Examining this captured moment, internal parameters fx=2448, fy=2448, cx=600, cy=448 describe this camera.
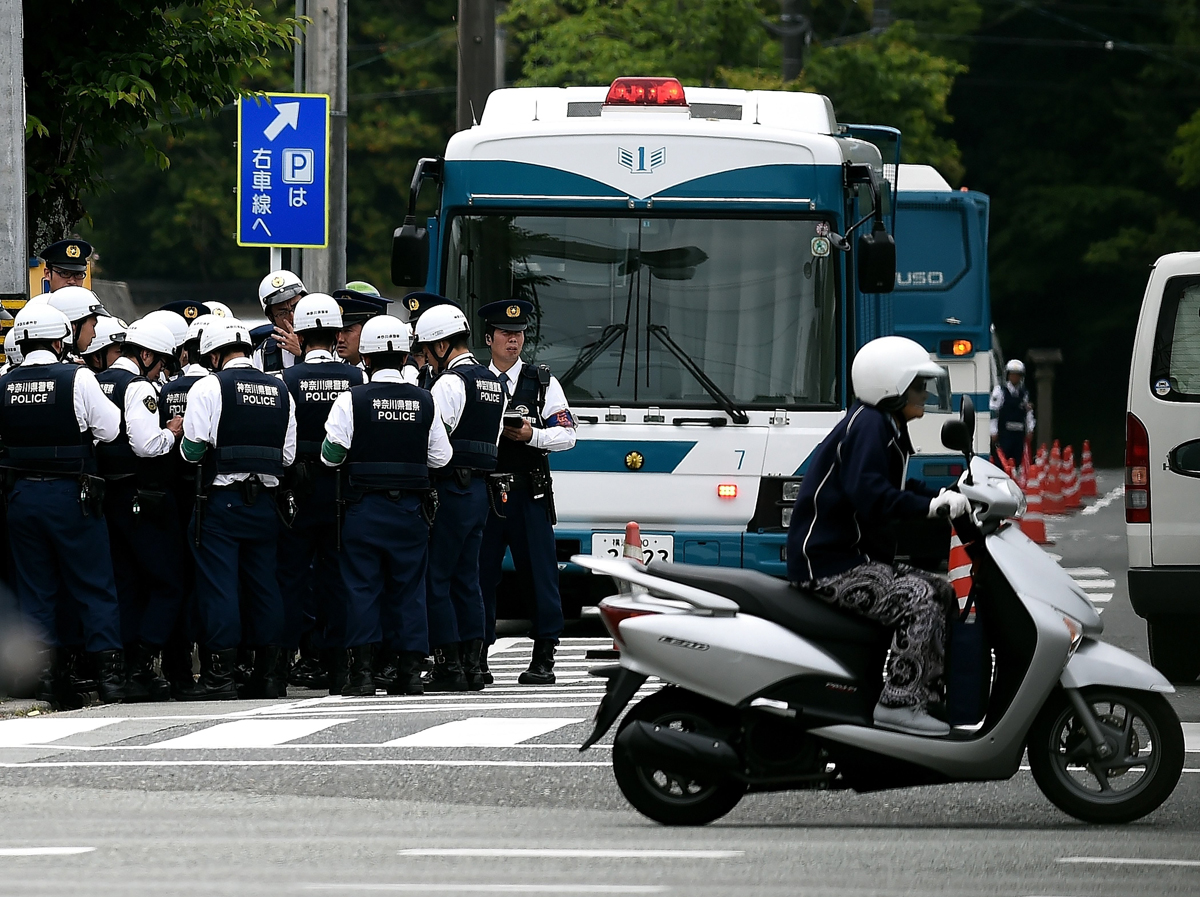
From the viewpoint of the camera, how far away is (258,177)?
1698cm

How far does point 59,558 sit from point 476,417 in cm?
216

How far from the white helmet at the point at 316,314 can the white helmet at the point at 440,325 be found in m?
0.43

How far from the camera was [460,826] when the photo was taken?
26.1ft

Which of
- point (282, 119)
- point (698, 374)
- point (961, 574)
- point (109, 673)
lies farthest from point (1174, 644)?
point (282, 119)

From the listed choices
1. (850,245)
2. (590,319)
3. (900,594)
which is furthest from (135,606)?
(900,594)

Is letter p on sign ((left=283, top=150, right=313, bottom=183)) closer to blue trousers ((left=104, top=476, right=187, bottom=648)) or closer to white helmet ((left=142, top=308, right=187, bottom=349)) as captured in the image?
white helmet ((left=142, top=308, right=187, bottom=349))

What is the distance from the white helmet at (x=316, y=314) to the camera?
12305 mm

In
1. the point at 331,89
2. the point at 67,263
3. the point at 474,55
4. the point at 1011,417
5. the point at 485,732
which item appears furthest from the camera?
the point at 1011,417

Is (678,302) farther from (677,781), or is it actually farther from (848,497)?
(677,781)

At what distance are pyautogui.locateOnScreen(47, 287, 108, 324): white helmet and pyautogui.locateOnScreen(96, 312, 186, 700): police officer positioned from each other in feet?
0.71

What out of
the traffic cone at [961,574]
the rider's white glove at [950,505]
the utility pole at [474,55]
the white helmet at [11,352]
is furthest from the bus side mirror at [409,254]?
the utility pole at [474,55]

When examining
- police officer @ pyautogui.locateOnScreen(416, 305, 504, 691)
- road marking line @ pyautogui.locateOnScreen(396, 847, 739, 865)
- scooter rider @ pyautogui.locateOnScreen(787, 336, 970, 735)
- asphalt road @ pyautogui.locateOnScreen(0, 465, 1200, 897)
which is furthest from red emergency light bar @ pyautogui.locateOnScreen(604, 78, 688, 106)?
road marking line @ pyautogui.locateOnScreen(396, 847, 739, 865)

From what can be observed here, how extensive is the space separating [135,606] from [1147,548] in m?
5.07

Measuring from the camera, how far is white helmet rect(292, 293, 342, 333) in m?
12.3
